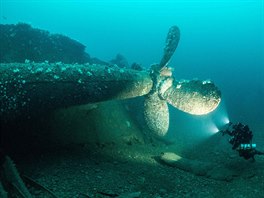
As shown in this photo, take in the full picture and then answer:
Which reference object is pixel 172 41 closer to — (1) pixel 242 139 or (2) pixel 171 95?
(2) pixel 171 95

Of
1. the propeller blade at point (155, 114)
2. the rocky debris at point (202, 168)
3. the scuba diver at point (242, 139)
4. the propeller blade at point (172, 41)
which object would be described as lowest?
the rocky debris at point (202, 168)

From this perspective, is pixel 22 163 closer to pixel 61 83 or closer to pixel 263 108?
pixel 61 83

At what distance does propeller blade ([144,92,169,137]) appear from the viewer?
945cm

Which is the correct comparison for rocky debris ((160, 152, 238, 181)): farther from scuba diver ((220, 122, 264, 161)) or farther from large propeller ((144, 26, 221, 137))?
large propeller ((144, 26, 221, 137))

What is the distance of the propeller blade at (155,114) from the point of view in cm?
945

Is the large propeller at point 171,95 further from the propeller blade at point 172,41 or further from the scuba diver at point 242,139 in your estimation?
the scuba diver at point 242,139

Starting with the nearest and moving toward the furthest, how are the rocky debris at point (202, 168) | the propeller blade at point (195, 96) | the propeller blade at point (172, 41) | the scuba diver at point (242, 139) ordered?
the rocky debris at point (202, 168) → the scuba diver at point (242, 139) → the propeller blade at point (195, 96) → the propeller blade at point (172, 41)

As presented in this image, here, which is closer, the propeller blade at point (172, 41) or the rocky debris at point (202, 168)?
the rocky debris at point (202, 168)

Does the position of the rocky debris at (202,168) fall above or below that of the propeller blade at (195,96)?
below

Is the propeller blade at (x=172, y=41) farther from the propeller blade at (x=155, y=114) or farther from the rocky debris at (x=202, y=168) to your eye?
the rocky debris at (x=202, y=168)

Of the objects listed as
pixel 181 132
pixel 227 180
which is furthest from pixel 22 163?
pixel 181 132

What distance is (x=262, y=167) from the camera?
21.0 ft

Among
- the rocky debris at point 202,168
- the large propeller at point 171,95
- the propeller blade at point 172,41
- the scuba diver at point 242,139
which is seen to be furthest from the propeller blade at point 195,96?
the rocky debris at point 202,168

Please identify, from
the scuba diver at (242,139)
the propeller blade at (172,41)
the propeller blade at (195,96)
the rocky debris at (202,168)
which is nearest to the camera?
the rocky debris at (202,168)
